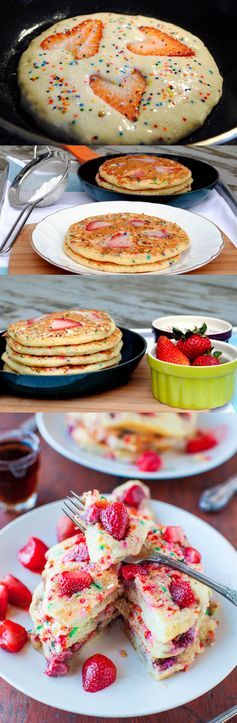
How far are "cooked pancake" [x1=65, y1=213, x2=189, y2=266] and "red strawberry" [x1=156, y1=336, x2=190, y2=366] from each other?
0.31 ft

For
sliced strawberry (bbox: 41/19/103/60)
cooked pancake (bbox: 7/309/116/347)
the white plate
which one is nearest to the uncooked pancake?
sliced strawberry (bbox: 41/19/103/60)

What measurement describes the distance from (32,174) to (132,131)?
131mm

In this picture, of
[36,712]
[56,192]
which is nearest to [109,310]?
[56,192]

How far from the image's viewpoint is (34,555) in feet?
3.34

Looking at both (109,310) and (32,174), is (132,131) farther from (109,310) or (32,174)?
(109,310)

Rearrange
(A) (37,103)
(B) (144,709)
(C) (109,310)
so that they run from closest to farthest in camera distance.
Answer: (B) (144,709)
(A) (37,103)
(C) (109,310)

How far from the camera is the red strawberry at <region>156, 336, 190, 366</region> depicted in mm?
834

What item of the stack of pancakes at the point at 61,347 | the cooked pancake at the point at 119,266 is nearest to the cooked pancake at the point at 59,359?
the stack of pancakes at the point at 61,347

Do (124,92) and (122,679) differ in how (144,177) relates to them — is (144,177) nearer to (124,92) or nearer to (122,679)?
(124,92)

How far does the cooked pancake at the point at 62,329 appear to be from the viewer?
2.71ft

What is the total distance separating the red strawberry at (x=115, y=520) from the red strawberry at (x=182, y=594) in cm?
9

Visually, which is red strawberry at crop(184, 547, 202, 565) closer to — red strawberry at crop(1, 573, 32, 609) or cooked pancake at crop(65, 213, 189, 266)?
red strawberry at crop(1, 573, 32, 609)

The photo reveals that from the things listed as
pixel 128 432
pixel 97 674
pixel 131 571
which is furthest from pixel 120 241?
pixel 128 432

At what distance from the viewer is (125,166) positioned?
0.87m
